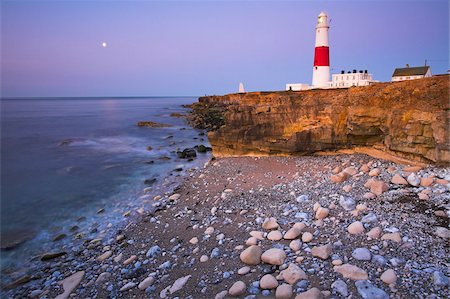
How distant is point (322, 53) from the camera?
60.9ft

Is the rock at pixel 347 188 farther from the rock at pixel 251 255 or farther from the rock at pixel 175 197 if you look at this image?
the rock at pixel 175 197

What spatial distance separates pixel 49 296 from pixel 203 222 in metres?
3.10

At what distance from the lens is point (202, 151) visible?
16328 mm

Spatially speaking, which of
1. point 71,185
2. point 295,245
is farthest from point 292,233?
point 71,185

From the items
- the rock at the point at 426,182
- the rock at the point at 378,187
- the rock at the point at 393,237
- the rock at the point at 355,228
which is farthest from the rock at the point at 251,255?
the rock at the point at 426,182

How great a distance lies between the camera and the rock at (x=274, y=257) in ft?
13.9

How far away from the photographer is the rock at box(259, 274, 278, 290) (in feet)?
12.3

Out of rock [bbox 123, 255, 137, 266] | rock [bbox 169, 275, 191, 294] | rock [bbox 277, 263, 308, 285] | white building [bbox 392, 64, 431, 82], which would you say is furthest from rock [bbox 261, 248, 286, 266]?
white building [bbox 392, 64, 431, 82]

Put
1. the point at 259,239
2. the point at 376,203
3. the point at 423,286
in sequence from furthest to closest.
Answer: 1. the point at 376,203
2. the point at 259,239
3. the point at 423,286

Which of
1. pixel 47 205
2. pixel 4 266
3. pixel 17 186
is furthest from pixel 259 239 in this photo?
pixel 17 186

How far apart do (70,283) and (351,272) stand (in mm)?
4653

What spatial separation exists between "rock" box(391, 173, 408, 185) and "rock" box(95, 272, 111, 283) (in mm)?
6429

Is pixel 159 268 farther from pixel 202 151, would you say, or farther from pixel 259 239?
pixel 202 151

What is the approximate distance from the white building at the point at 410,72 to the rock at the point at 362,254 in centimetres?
2430
